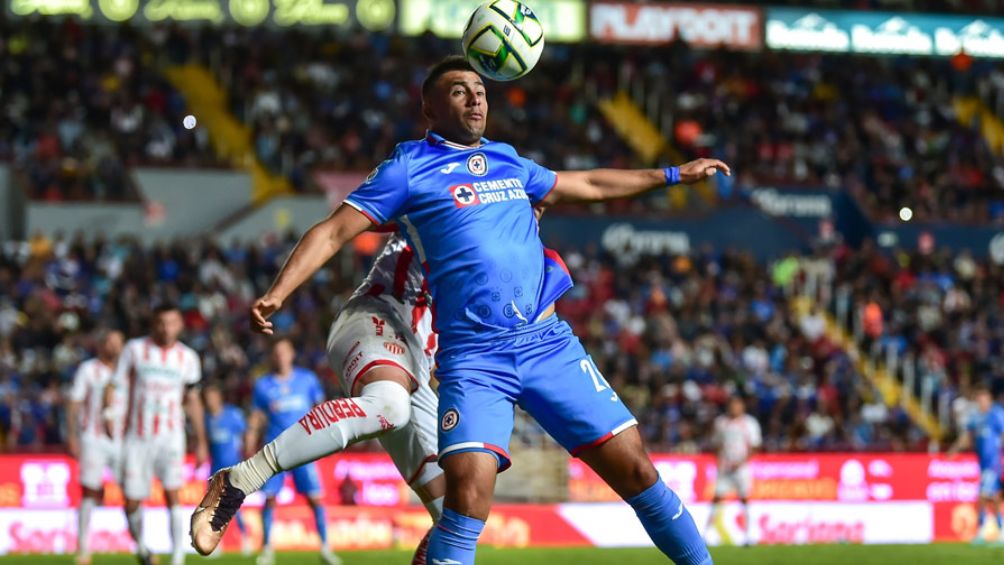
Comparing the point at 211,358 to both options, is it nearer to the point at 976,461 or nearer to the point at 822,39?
the point at 976,461

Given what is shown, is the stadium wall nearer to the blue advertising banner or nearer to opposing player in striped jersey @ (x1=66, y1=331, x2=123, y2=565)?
opposing player in striped jersey @ (x1=66, y1=331, x2=123, y2=565)

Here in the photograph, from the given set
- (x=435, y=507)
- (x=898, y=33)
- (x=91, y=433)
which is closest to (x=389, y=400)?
(x=435, y=507)

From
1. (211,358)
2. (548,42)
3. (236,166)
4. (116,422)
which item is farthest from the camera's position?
(548,42)

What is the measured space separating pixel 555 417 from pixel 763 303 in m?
23.5

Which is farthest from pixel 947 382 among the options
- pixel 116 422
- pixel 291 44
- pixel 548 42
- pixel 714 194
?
pixel 116 422

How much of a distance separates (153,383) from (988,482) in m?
13.1

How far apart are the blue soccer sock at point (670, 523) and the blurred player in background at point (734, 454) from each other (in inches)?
576

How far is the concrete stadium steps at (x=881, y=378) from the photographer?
2941 centimetres

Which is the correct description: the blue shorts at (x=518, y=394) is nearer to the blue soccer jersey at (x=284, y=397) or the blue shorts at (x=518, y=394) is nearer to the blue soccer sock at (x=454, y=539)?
the blue soccer sock at (x=454, y=539)

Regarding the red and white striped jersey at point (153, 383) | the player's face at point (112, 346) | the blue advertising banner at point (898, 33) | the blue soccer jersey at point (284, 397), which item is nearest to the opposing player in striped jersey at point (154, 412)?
the red and white striped jersey at point (153, 383)

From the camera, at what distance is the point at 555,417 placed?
7098 millimetres

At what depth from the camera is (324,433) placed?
23.8ft

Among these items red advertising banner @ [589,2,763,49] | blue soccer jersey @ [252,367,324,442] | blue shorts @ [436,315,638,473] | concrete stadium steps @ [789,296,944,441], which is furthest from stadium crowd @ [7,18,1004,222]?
blue shorts @ [436,315,638,473]

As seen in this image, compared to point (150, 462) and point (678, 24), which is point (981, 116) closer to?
point (678, 24)
